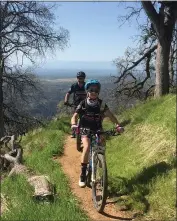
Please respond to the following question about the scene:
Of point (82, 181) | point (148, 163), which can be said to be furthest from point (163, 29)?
point (82, 181)

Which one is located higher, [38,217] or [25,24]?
[25,24]

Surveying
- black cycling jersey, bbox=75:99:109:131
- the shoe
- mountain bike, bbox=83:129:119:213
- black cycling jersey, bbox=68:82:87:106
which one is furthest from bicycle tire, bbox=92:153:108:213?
black cycling jersey, bbox=68:82:87:106

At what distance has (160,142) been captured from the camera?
832cm

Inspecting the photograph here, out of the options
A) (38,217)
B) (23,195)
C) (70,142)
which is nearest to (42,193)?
(23,195)

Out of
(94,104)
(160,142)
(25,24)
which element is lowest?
(160,142)

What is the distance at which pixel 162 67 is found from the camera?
1384 centimetres

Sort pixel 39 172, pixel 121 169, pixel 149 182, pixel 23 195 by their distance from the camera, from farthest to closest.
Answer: pixel 39 172, pixel 121 169, pixel 23 195, pixel 149 182

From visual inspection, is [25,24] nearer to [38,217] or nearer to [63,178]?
[63,178]

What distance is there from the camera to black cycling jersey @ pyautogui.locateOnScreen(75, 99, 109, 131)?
7367mm

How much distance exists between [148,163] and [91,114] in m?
1.70

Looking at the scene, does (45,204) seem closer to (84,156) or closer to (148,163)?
(84,156)

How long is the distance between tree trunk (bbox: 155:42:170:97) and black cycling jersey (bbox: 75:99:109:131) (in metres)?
6.97

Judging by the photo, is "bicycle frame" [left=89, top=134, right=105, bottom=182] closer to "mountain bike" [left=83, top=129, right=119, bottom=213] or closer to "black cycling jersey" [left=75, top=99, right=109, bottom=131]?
"mountain bike" [left=83, top=129, right=119, bottom=213]

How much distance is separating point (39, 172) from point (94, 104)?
→ 122 inches
